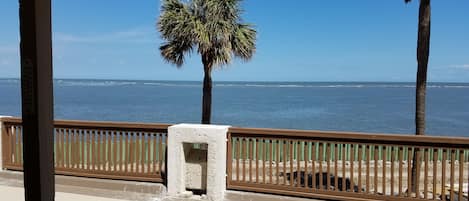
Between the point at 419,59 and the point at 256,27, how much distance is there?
4584mm

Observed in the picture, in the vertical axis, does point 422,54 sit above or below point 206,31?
below

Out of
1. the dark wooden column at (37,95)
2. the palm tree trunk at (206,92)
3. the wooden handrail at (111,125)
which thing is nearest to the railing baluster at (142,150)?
the wooden handrail at (111,125)

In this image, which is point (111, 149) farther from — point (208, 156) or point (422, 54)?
point (422, 54)

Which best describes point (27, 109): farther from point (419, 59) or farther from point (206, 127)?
point (419, 59)

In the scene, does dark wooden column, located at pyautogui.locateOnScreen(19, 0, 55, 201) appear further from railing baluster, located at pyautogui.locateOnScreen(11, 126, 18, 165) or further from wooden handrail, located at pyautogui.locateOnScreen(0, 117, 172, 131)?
railing baluster, located at pyautogui.locateOnScreen(11, 126, 18, 165)

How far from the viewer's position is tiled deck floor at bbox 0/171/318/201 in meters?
4.86

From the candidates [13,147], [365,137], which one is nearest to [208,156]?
[365,137]

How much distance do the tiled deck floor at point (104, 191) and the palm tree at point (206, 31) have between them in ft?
18.6

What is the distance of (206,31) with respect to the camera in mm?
10469

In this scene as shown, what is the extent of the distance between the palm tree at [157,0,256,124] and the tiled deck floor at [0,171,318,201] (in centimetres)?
568

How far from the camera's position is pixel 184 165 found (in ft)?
16.5

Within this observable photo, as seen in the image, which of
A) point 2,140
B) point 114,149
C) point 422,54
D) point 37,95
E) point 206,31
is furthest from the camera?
point 206,31

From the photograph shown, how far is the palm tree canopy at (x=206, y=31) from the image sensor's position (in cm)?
1030

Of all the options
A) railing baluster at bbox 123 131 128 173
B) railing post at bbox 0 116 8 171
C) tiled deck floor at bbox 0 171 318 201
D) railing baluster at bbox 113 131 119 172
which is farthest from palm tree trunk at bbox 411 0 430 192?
railing post at bbox 0 116 8 171
